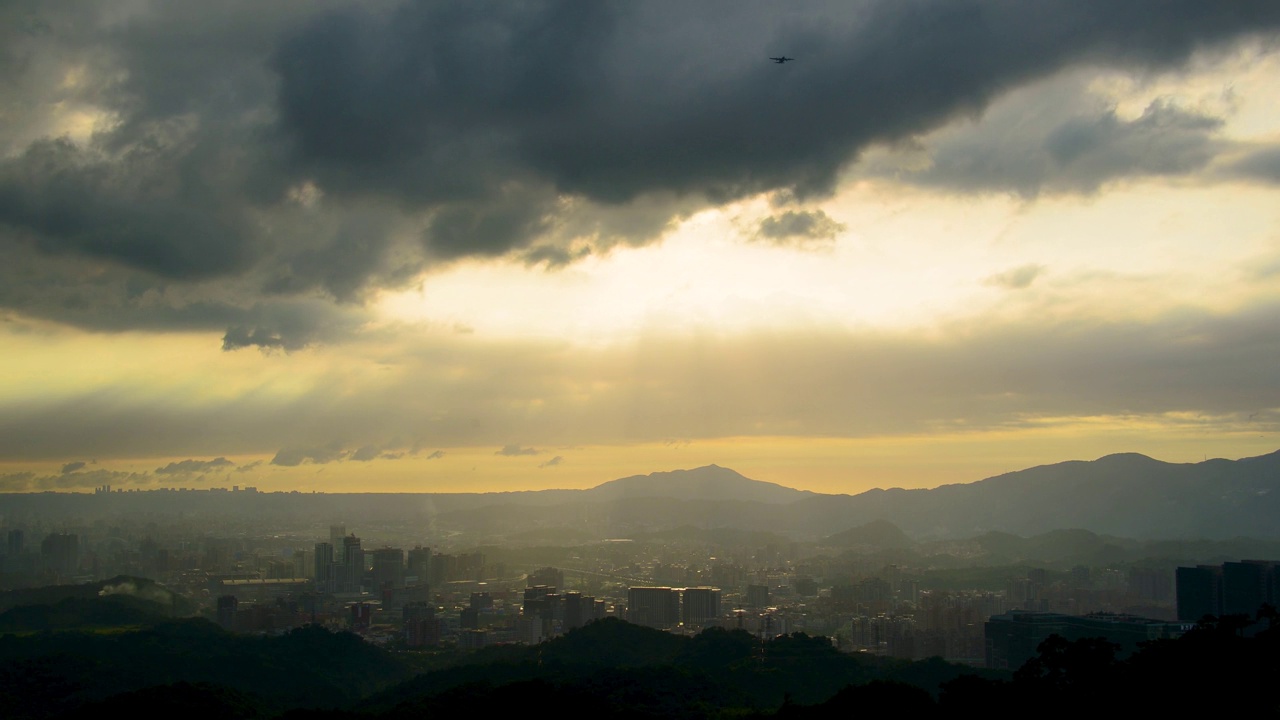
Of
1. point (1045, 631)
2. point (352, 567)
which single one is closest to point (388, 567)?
point (352, 567)

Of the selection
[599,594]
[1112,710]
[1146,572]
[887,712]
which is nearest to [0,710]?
[887,712]

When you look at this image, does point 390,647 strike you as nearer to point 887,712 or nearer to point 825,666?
point 825,666

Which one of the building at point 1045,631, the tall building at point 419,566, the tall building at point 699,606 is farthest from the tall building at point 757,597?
the tall building at point 419,566

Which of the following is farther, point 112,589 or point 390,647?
point 112,589

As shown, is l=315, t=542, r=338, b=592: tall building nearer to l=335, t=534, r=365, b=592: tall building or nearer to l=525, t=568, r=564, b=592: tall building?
l=335, t=534, r=365, b=592: tall building

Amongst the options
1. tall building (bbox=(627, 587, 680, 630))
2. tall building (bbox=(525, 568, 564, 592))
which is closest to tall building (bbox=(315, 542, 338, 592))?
tall building (bbox=(525, 568, 564, 592))

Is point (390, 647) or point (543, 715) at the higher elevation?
point (543, 715)
